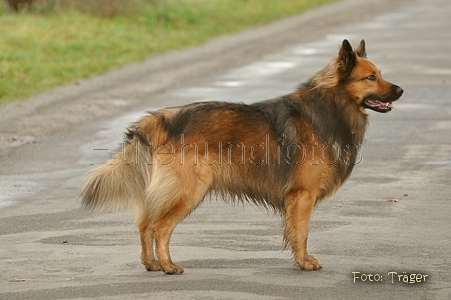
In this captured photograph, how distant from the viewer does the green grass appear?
666 inches

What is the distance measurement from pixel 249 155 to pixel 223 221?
1.55 meters

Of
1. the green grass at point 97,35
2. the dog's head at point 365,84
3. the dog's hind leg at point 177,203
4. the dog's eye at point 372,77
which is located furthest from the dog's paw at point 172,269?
the green grass at point 97,35

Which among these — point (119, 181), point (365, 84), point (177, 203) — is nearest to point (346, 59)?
point (365, 84)

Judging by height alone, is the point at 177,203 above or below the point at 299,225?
above

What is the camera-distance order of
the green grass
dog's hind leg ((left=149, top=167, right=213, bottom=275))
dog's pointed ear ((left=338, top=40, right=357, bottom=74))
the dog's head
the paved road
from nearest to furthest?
the paved road, dog's hind leg ((left=149, top=167, right=213, bottom=275)), dog's pointed ear ((left=338, top=40, right=357, bottom=74)), the dog's head, the green grass

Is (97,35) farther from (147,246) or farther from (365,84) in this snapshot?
(147,246)

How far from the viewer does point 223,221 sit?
810 centimetres

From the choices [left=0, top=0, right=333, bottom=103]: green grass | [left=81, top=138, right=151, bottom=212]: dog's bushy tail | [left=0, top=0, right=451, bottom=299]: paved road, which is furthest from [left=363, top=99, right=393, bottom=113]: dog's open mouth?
[left=0, top=0, right=333, bottom=103]: green grass

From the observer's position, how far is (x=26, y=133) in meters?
12.5

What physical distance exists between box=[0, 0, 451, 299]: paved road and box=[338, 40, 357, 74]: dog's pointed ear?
151cm

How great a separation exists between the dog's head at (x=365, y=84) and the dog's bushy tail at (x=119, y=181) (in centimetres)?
176

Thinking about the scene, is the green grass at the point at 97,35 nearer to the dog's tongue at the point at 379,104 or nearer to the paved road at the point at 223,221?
the paved road at the point at 223,221

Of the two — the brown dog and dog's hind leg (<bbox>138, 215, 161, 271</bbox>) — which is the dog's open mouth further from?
dog's hind leg (<bbox>138, 215, 161, 271</bbox>)

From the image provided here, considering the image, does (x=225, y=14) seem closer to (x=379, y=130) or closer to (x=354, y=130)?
(x=379, y=130)
